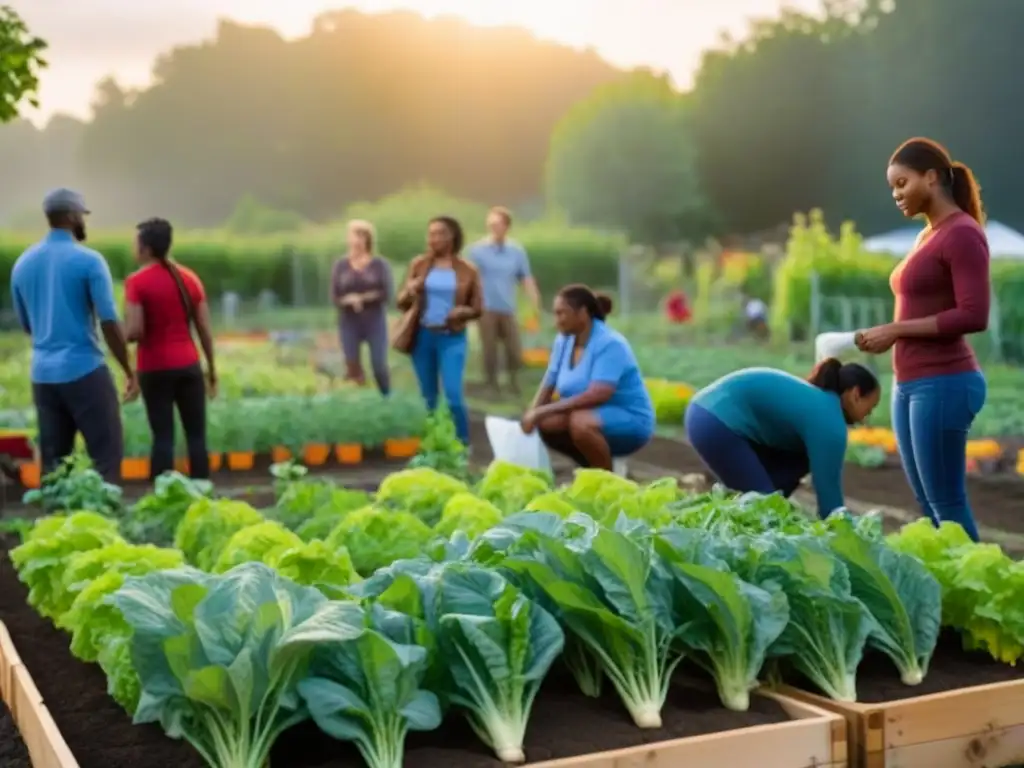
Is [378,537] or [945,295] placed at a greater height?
[945,295]

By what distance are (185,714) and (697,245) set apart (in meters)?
48.1

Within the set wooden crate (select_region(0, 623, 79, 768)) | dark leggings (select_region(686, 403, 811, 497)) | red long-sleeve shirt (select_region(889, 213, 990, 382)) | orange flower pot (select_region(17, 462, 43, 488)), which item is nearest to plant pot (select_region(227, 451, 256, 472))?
orange flower pot (select_region(17, 462, 43, 488))

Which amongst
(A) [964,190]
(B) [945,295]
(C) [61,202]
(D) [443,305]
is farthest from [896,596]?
(D) [443,305]

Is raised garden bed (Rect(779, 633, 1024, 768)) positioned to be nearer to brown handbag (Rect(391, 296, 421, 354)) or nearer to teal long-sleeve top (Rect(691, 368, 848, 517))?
teal long-sleeve top (Rect(691, 368, 848, 517))

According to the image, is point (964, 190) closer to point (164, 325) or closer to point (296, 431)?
point (164, 325)

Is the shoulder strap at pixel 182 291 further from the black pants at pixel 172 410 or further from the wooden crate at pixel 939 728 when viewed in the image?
the wooden crate at pixel 939 728

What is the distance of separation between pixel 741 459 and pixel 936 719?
7.33 feet

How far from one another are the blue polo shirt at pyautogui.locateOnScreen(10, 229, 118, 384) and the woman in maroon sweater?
11.8 ft

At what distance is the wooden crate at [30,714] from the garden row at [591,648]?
0.09 m

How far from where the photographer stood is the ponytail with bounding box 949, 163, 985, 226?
4.91 meters

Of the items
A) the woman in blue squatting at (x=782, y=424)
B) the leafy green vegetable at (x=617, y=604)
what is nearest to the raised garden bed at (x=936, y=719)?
the leafy green vegetable at (x=617, y=604)

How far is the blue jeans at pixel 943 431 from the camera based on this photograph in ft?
16.1

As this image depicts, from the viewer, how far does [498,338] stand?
515 inches

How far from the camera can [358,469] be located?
9266mm
